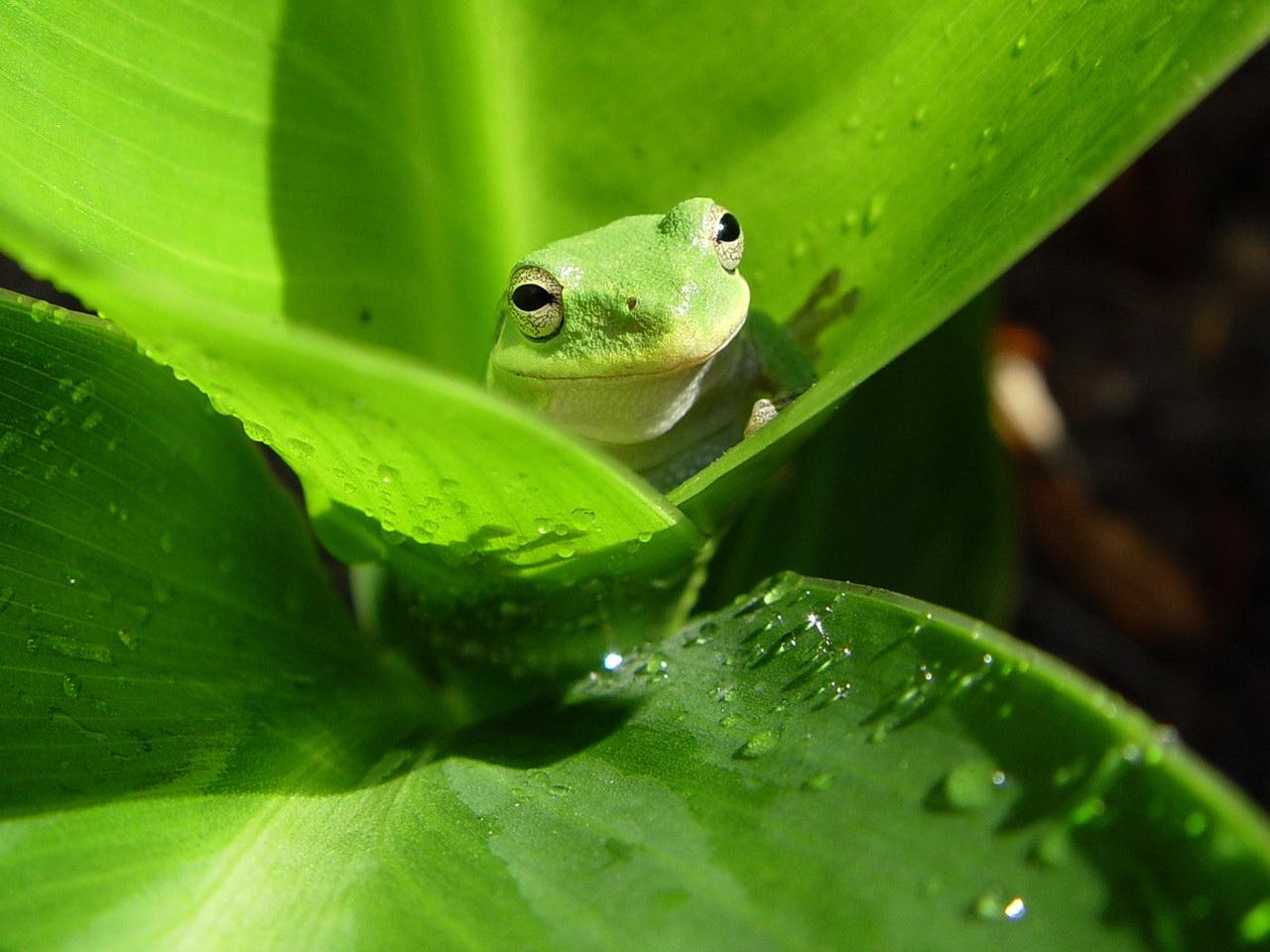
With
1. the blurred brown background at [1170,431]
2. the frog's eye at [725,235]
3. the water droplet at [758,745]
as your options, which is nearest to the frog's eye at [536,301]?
the frog's eye at [725,235]

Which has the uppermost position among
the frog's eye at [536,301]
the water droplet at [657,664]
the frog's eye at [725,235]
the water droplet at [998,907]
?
the frog's eye at [725,235]

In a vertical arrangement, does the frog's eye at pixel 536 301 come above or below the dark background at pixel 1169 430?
below

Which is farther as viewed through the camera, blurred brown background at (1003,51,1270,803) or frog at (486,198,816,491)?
blurred brown background at (1003,51,1270,803)

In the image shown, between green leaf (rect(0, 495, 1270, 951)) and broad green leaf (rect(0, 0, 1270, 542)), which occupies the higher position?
broad green leaf (rect(0, 0, 1270, 542))

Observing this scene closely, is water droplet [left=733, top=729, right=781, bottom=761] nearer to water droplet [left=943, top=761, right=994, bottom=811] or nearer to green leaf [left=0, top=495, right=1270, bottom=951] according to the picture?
green leaf [left=0, top=495, right=1270, bottom=951]

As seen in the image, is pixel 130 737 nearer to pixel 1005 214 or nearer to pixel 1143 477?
pixel 1005 214

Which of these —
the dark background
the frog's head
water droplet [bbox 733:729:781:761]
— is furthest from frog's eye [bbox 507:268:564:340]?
the dark background

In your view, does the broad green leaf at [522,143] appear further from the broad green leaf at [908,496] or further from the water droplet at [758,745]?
the broad green leaf at [908,496]
